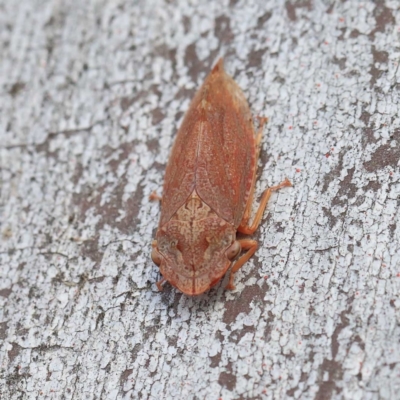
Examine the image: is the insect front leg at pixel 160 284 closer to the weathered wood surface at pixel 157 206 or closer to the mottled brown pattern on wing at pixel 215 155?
the weathered wood surface at pixel 157 206

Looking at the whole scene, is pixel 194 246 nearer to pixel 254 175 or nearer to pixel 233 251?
pixel 233 251

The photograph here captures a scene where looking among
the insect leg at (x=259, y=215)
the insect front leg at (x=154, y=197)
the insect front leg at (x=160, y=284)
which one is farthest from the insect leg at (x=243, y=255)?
the insect front leg at (x=154, y=197)

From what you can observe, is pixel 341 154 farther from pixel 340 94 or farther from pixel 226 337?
pixel 226 337

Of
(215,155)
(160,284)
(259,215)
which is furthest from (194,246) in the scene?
(215,155)

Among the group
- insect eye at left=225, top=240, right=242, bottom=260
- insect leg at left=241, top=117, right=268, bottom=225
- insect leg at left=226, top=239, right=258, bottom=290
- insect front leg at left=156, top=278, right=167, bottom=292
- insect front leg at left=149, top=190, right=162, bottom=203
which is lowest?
insect front leg at left=156, top=278, right=167, bottom=292

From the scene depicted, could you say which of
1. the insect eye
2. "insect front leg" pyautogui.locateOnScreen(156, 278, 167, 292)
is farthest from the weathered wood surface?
the insect eye

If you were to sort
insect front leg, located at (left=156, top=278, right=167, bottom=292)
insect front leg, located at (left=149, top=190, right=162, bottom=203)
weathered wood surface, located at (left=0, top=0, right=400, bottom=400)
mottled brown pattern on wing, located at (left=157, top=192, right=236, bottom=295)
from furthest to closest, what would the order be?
1. insect front leg, located at (left=149, top=190, right=162, bottom=203)
2. insect front leg, located at (left=156, top=278, right=167, bottom=292)
3. mottled brown pattern on wing, located at (left=157, top=192, right=236, bottom=295)
4. weathered wood surface, located at (left=0, top=0, right=400, bottom=400)

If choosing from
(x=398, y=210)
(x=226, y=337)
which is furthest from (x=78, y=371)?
(x=398, y=210)

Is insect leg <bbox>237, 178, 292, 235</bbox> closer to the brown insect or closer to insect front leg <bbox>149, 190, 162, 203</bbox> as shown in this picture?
the brown insect
